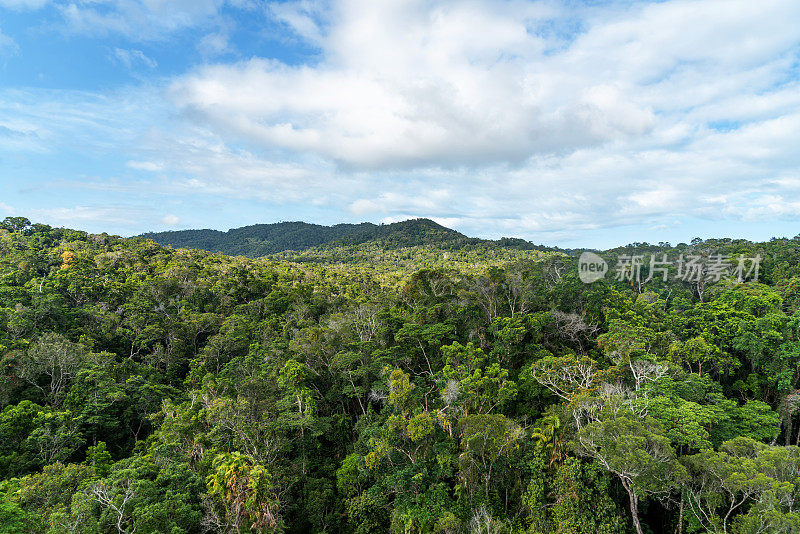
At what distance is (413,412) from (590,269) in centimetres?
2746

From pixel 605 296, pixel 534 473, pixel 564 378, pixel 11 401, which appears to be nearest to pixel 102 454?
pixel 11 401

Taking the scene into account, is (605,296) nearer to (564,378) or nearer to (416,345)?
(564,378)

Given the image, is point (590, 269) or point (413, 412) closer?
point (413, 412)

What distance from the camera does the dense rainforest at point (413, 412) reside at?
1448cm

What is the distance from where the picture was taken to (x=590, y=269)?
122 feet

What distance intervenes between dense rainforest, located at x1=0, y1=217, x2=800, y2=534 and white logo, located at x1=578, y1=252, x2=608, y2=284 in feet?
3.31

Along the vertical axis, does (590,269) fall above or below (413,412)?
above

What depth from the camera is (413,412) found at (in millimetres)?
19141

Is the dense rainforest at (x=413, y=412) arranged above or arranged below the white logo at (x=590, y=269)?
below

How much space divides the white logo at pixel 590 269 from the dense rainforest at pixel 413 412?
101 cm

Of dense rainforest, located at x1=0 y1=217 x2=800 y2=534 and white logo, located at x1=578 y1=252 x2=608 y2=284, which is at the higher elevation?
white logo, located at x1=578 y1=252 x2=608 y2=284

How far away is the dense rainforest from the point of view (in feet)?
47.5

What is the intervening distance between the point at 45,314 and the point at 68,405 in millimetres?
11282

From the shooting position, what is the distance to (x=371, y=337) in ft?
91.8
